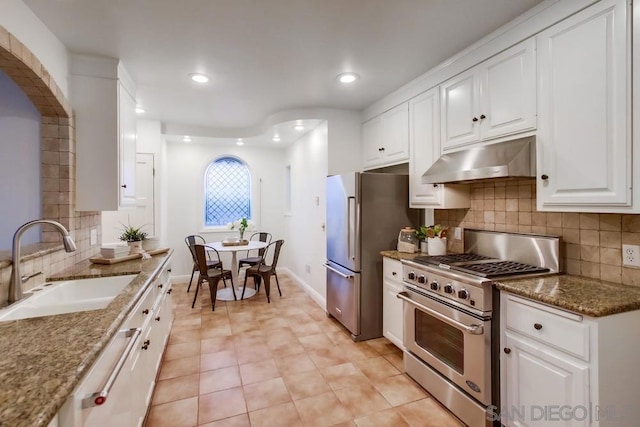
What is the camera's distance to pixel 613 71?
1.50 m

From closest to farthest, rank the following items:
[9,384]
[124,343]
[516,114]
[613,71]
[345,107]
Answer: [9,384] → [124,343] → [613,71] → [516,114] → [345,107]

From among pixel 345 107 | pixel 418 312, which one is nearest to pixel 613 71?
pixel 418 312

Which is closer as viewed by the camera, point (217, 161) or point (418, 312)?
point (418, 312)

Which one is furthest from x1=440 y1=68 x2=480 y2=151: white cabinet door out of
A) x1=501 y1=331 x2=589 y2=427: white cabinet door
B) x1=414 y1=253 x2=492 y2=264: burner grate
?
x1=501 y1=331 x2=589 y2=427: white cabinet door

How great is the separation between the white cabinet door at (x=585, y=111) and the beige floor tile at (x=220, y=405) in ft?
7.57

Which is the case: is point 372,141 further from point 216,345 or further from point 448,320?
point 216,345

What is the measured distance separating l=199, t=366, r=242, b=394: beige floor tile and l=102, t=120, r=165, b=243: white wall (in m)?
2.34

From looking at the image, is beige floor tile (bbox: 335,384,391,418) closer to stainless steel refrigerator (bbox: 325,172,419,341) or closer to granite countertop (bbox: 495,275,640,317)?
stainless steel refrigerator (bbox: 325,172,419,341)

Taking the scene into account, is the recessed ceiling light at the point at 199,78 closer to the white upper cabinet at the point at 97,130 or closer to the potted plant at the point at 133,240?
the white upper cabinet at the point at 97,130

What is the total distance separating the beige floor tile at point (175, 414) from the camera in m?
1.93

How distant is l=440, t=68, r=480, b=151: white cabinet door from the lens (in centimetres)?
225

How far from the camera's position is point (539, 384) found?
1.55 m

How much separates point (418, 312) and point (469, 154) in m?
1.22

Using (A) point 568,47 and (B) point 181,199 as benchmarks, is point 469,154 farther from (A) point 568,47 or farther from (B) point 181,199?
(B) point 181,199
